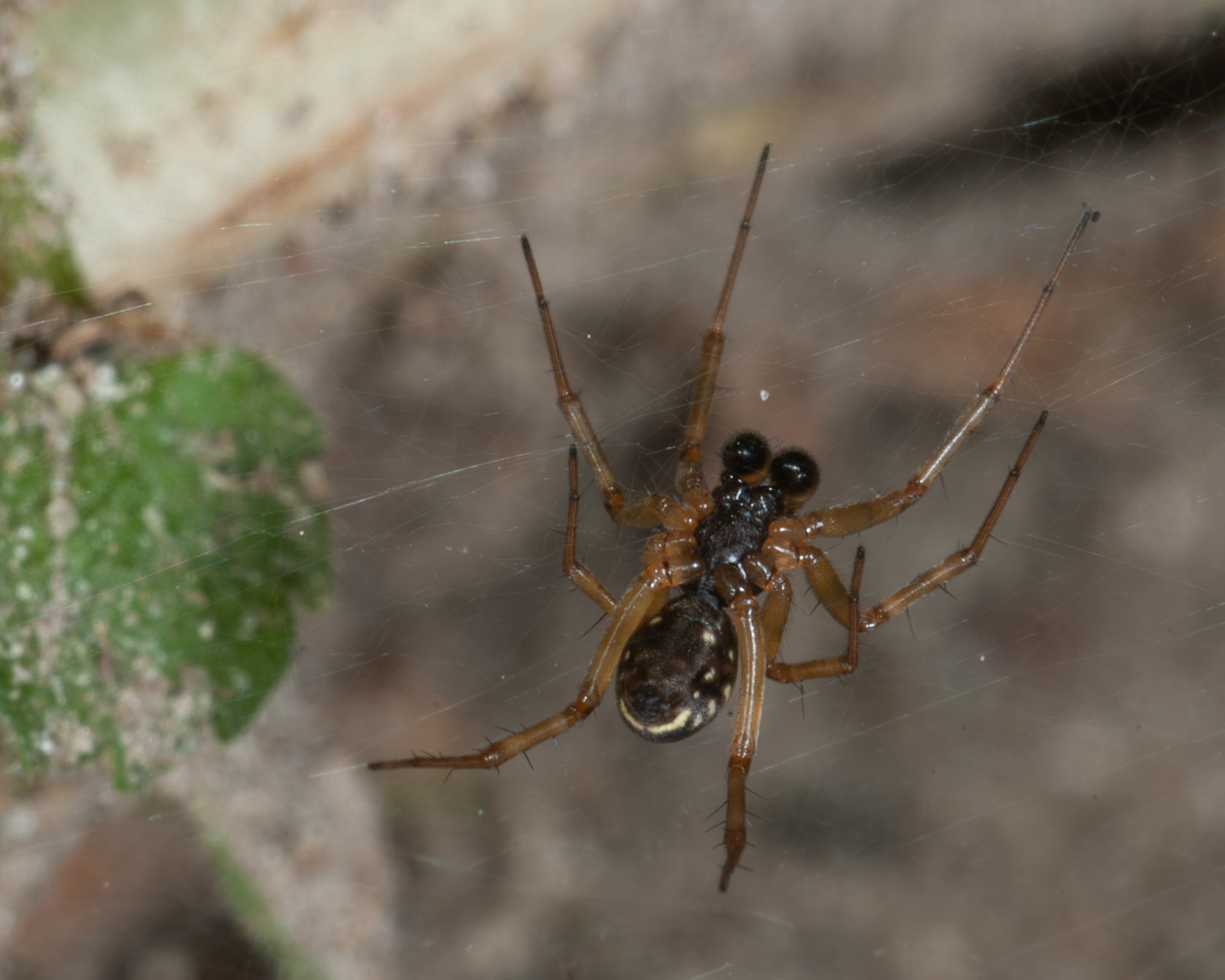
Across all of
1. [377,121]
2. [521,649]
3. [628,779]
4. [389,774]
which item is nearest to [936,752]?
[628,779]

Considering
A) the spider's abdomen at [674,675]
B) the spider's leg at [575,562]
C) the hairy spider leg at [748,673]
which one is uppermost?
the spider's leg at [575,562]

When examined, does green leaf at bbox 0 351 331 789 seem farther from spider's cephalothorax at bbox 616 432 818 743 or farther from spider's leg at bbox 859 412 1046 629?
spider's leg at bbox 859 412 1046 629

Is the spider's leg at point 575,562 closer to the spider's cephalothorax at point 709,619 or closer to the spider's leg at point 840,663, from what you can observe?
the spider's cephalothorax at point 709,619

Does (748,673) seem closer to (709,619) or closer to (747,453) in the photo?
(709,619)

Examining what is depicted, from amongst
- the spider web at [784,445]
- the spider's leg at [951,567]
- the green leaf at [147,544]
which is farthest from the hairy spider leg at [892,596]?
the green leaf at [147,544]

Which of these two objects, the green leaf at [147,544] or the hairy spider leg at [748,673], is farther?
the green leaf at [147,544]
